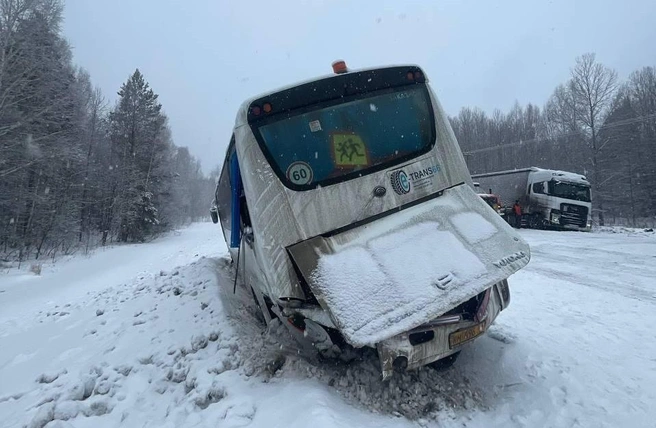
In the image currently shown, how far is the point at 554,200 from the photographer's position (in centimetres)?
2216

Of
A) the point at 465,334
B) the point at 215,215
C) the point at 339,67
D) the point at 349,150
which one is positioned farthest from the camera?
the point at 215,215

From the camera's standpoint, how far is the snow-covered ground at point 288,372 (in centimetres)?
313

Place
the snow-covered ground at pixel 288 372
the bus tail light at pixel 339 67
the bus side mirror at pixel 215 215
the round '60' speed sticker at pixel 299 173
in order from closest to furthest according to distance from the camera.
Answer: the snow-covered ground at pixel 288 372 < the round '60' speed sticker at pixel 299 173 < the bus tail light at pixel 339 67 < the bus side mirror at pixel 215 215

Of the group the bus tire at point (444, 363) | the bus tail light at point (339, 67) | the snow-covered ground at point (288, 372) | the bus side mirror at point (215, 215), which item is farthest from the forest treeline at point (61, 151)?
the bus tire at point (444, 363)

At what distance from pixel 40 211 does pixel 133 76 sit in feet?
64.1

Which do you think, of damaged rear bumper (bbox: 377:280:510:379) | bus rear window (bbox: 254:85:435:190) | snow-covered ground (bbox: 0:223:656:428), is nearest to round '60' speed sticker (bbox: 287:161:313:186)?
bus rear window (bbox: 254:85:435:190)

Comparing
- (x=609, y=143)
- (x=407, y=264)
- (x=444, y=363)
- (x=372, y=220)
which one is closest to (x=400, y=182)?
(x=372, y=220)

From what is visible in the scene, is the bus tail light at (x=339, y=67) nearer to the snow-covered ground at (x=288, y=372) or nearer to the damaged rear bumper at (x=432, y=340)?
the damaged rear bumper at (x=432, y=340)

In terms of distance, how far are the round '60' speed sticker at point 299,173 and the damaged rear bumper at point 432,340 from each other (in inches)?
66.4

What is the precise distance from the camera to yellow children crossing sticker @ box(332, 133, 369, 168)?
3816 millimetres

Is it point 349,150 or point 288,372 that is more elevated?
point 349,150

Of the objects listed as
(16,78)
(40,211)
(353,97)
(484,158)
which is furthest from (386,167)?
(484,158)

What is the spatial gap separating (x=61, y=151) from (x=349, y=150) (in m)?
22.0

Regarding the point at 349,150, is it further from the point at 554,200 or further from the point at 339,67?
the point at 554,200
